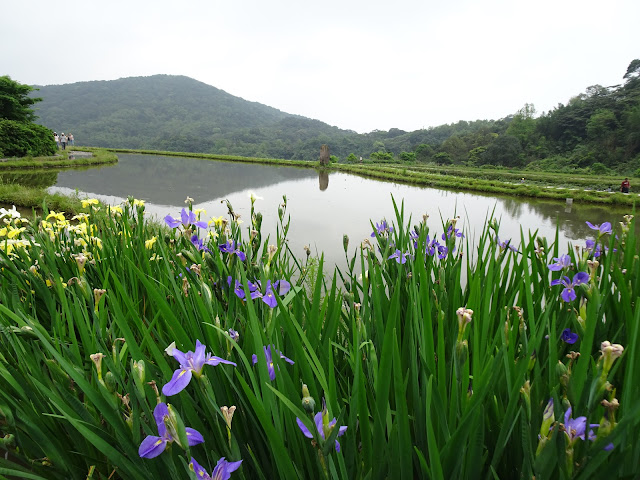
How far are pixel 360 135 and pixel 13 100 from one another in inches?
2293

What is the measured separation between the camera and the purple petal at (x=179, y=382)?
51 cm

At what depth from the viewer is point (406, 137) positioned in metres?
63.2

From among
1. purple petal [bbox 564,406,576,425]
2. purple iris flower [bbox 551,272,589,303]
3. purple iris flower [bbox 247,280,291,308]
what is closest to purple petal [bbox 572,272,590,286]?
purple iris flower [bbox 551,272,589,303]

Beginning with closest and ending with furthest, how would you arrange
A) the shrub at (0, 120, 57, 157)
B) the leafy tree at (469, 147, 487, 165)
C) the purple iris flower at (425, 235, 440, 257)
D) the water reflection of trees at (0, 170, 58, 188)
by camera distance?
the purple iris flower at (425, 235, 440, 257) → the water reflection of trees at (0, 170, 58, 188) → the shrub at (0, 120, 57, 157) → the leafy tree at (469, 147, 487, 165)

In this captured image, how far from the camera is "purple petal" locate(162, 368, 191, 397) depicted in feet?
1.66

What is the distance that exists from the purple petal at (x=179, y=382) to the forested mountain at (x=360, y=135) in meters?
33.1

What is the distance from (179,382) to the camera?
531mm

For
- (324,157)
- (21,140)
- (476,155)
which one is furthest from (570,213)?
(476,155)

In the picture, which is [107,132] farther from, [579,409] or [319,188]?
[579,409]

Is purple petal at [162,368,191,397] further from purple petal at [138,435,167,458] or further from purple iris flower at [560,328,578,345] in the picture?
purple iris flower at [560,328,578,345]

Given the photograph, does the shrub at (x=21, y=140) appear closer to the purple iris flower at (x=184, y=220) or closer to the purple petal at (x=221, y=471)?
the purple iris flower at (x=184, y=220)

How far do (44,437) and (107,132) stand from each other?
85801mm

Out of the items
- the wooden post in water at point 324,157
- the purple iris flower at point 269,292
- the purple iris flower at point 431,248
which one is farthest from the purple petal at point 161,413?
the wooden post in water at point 324,157

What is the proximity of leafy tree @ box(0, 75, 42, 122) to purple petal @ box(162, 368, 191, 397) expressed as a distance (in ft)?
73.4
